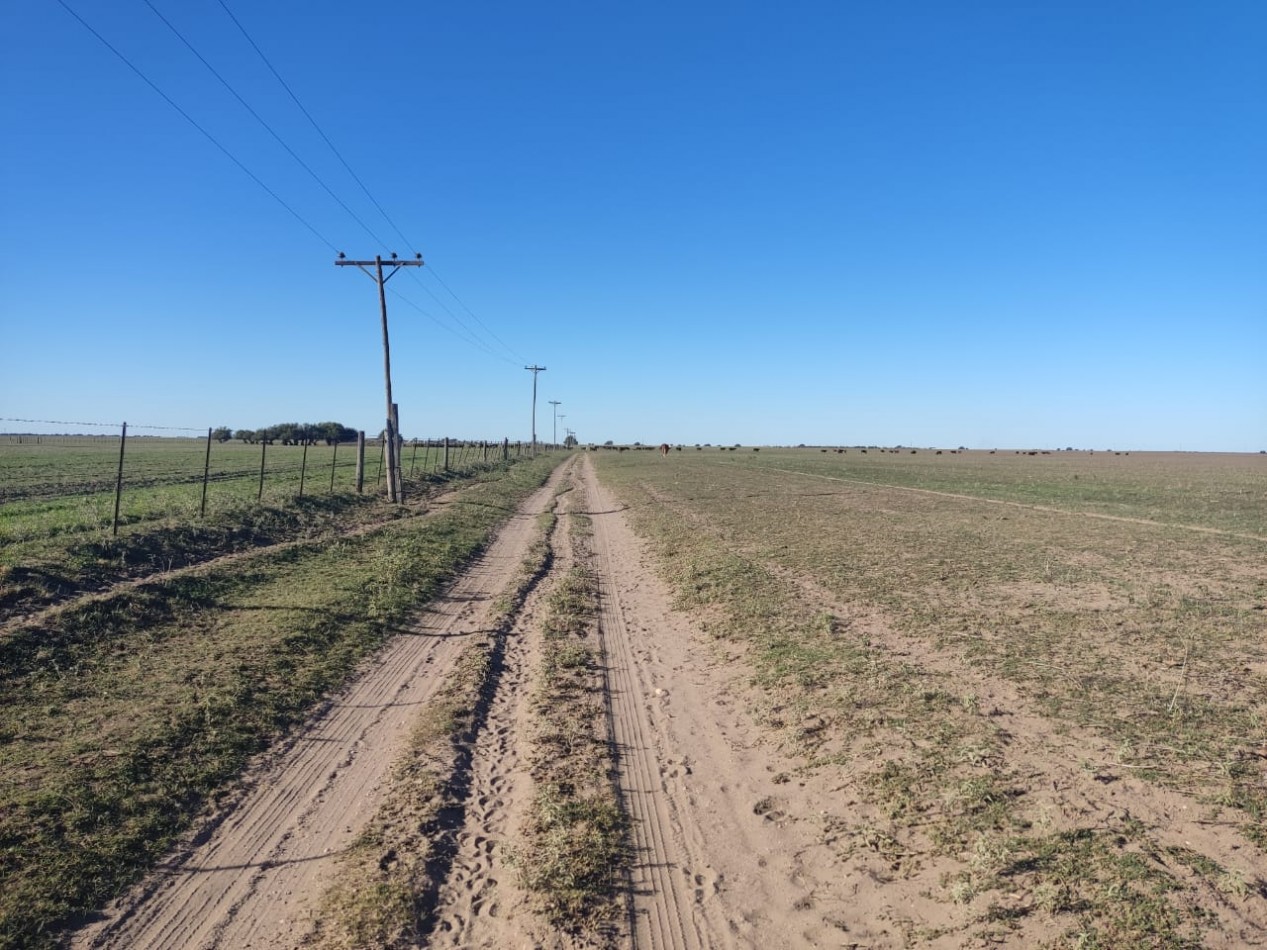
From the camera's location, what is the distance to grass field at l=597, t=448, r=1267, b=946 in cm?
440

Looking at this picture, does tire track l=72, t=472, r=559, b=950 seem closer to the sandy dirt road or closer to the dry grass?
the sandy dirt road

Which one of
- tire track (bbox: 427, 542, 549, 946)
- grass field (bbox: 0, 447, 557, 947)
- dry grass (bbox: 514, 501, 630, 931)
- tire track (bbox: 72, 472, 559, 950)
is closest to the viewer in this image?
tire track (bbox: 72, 472, 559, 950)

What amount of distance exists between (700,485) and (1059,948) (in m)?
39.3

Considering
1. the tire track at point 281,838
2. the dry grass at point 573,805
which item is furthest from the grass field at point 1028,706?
the tire track at point 281,838

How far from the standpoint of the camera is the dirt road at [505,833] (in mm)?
4059

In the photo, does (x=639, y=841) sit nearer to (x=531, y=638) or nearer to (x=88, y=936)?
(x=88, y=936)

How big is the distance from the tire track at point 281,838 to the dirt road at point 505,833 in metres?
0.01

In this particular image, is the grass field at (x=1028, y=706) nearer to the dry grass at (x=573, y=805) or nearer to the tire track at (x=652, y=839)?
the tire track at (x=652, y=839)

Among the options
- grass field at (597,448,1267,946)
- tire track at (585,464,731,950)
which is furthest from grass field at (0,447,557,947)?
grass field at (597,448,1267,946)

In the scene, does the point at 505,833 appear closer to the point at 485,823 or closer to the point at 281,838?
the point at 485,823

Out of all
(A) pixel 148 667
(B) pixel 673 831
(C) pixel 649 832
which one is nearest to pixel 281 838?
(C) pixel 649 832

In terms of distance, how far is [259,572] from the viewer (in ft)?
42.7

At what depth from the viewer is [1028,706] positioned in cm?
720

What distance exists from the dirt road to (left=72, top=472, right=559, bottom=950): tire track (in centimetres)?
1
